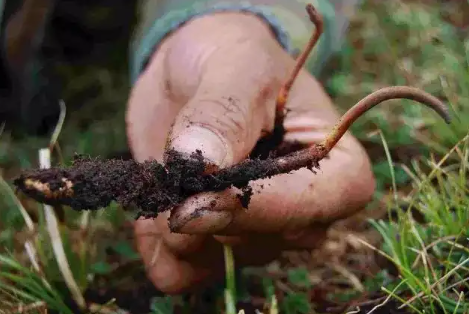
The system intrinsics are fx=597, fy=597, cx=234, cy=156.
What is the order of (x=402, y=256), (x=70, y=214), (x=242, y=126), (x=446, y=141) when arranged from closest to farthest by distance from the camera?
(x=242, y=126) < (x=402, y=256) < (x=70, y=214) < (x=446, y=141)

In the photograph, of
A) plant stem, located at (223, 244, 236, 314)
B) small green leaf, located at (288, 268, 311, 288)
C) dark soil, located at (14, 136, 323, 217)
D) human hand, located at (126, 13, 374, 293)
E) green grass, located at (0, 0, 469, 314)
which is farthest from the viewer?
small green leaf, located at (288, 268, 311, 288)

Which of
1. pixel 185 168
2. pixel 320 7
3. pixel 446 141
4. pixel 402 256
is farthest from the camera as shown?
pixel 320 7

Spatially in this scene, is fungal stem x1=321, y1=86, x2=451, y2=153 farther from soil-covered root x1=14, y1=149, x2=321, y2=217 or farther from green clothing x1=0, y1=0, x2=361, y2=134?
green clothing x1=0, y1=0, x2=361, y2=134

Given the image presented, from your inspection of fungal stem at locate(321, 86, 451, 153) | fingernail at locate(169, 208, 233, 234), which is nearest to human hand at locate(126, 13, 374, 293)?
fingernail at locate(169, 208, 233, 234)

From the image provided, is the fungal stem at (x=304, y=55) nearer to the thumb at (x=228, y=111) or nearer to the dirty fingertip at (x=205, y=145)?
the thumb at (x=228, y=111)

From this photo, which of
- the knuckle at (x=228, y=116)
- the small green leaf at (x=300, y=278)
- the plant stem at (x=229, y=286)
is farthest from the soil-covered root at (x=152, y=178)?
the small green leaf at (x=300, y=278)

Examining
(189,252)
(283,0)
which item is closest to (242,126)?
(189,252)

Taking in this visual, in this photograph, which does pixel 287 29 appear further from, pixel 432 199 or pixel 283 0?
pixel 432 199
